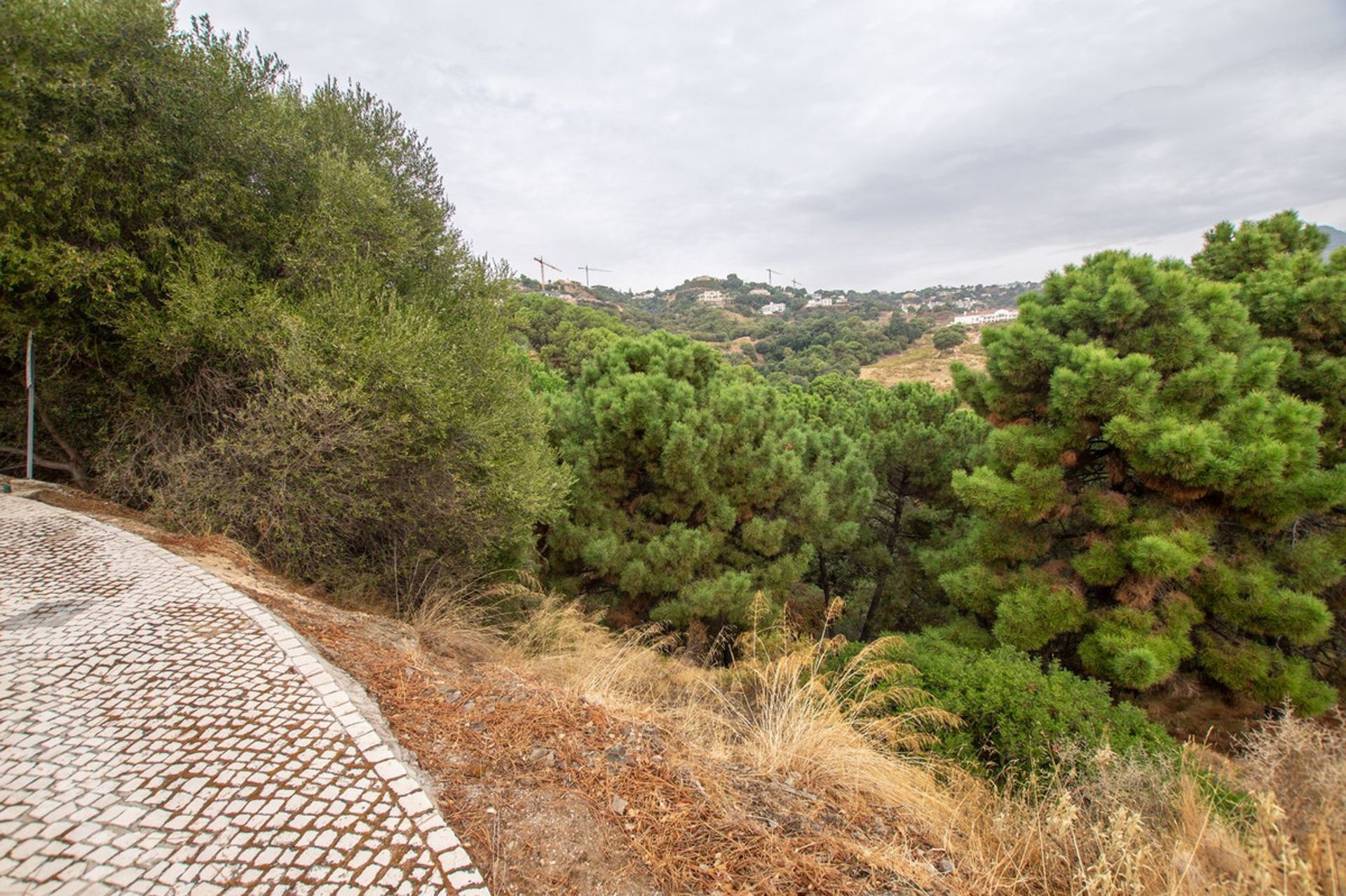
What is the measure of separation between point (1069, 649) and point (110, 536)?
38.8 feet

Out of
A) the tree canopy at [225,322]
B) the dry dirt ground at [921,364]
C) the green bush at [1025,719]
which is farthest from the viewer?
the dry dirt ground at [921,364]

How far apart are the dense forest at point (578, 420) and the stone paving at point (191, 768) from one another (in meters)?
2.50

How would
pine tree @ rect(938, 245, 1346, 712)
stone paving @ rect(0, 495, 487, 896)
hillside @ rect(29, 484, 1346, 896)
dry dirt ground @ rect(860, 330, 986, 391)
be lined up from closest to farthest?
1. stone paving @ rect(0, 495, 487, 896)
2. hillside @ rect(29, 484, 1346, 896)
3. pine tree @ rect(938, 245, 1346, 712)
4. dry dirt ground @ rect(860, 330, 986, 391)

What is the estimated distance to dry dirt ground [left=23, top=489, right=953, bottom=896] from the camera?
2109 millimetres

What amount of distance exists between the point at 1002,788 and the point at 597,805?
3560 mm

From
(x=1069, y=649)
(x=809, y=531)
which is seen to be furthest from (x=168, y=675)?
(x=1069, y=649)

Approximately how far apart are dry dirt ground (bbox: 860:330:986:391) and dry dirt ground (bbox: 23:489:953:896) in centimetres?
4484

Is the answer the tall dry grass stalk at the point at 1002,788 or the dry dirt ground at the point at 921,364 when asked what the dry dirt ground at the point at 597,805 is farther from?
the dry dirt ground at the point at 921,364

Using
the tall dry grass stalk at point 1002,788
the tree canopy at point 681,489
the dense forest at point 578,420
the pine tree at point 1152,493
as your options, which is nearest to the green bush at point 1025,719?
the dense forest at point 578,420

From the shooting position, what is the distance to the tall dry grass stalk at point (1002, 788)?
1.96m

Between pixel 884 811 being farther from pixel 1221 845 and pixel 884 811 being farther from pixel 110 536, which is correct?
pixel 110 536

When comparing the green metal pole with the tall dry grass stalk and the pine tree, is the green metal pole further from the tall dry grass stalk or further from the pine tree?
the pine tree

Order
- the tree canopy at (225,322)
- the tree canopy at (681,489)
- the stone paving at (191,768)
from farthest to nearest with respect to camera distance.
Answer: the tree canopy at (681,489)
the tree canopy at (225,322)
the stone paving at (191,768)

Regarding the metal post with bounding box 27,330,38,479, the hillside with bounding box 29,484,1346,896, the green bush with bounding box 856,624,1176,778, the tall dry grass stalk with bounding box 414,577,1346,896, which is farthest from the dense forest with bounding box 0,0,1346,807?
the hillside with bounding box 29,484,1346,896
